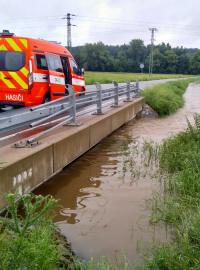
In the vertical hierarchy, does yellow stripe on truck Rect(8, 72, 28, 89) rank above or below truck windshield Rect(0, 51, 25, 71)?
below

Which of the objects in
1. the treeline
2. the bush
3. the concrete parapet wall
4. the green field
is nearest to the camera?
the bush

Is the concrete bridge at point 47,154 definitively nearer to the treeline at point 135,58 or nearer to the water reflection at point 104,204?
the water reflection at point 104,204

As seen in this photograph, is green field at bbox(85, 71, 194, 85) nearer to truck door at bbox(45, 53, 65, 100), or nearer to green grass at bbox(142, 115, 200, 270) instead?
truck door at bbox(45, 53, 65, 100)

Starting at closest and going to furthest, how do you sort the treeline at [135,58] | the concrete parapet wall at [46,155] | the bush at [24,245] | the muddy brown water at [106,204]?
the bush at [24,245]
the muddy brown water at [106,204]
the concrete parapet wall at [46,155]
the treeline at [135,58]

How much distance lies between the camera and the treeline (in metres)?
101

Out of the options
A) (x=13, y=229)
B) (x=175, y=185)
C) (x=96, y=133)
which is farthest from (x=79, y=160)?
(x=13, y=229)

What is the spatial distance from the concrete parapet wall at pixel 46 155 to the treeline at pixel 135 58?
90754 millimetres

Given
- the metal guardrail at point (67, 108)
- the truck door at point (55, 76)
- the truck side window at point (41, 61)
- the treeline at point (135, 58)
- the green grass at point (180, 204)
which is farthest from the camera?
the treeline at point (135, 58)

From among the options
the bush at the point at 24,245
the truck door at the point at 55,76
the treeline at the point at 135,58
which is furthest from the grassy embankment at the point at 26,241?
the treeline at the point at 135,58

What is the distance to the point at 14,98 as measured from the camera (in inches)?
417

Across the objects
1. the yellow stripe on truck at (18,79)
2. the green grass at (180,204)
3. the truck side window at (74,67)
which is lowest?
the green grass at (180,204)

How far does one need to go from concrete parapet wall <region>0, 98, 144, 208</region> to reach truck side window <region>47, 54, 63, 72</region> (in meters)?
2.05

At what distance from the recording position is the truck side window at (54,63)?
11593mm

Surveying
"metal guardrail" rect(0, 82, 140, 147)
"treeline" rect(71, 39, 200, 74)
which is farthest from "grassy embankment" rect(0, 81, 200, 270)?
"treeline" rect(71, 39, 200, 74)
